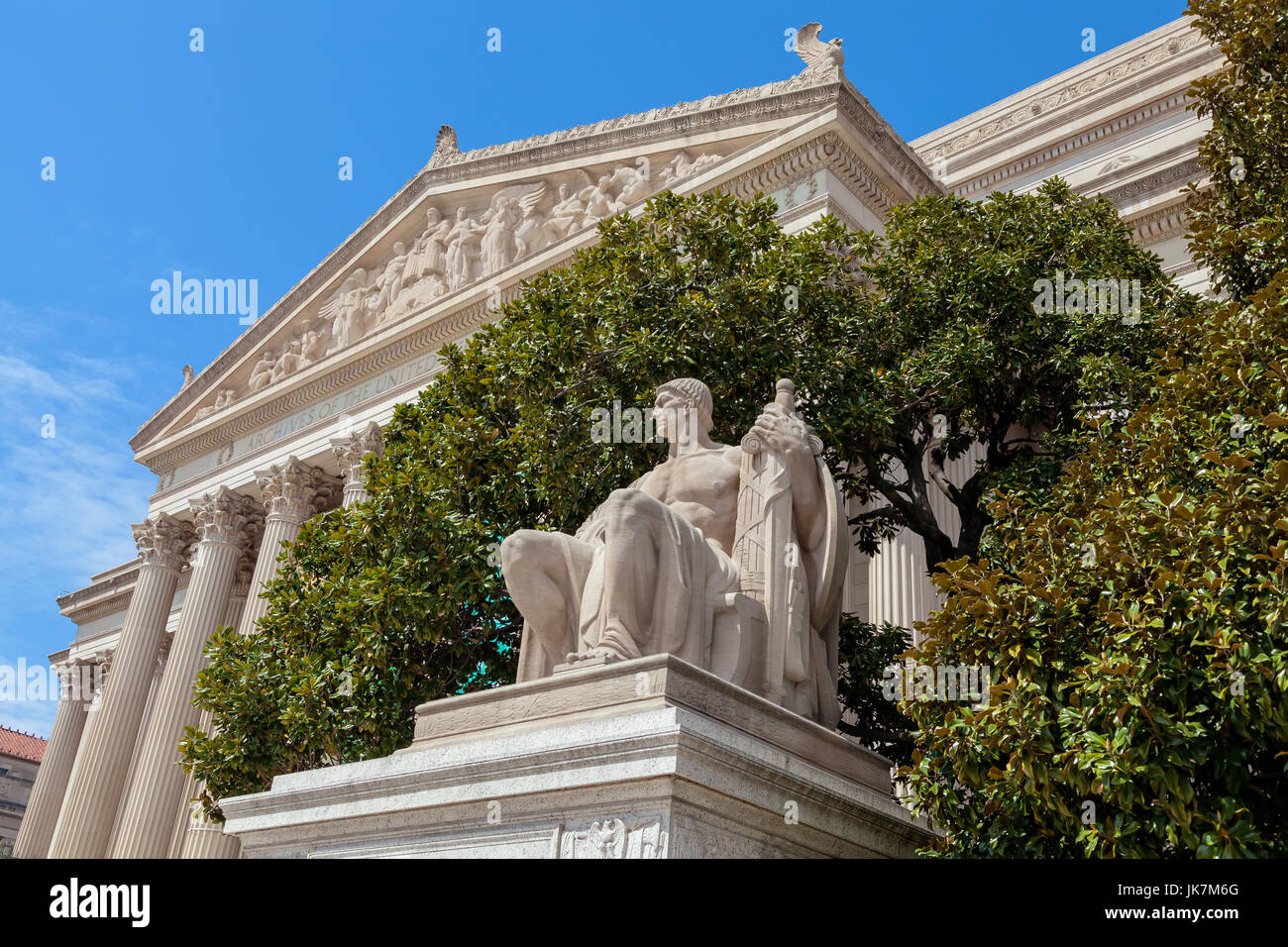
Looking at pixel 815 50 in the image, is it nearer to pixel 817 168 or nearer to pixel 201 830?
pixel 817 168

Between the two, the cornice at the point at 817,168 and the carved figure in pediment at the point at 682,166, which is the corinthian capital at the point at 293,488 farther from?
the cornice at the point at 817,168

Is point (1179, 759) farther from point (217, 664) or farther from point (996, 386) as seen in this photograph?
point (217, 664)

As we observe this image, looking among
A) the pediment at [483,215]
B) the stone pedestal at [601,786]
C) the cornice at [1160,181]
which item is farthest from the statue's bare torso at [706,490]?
the cornice at [1160,181]

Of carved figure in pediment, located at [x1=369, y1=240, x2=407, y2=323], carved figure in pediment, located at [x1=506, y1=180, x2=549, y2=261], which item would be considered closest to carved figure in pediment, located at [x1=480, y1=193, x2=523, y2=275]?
carved figure in pediment, located at [x1=506, y1=180, x2=549, y2=261]

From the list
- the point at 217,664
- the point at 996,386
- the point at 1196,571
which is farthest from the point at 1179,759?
the point at 217,664

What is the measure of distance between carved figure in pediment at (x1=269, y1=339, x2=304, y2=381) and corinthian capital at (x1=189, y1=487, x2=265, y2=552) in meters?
3.31

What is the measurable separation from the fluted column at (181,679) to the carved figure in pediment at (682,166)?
13749 mm

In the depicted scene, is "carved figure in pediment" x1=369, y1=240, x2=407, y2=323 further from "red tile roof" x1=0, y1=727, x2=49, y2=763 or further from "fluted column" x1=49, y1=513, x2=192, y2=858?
"red tile roof" x1=0, y1=727, x2=49, y2=763

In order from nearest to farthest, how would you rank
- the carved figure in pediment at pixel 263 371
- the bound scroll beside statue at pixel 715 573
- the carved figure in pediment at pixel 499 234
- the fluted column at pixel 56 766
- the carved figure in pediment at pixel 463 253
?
the bound scroll beside statue at pixel 715 573 < the carved figure in pediment at pixel 499 234 < the carved figure in pediment at pixel 463 253 < the carved figure in pediment at pixel 263 371 < the fluted column at pixel 56 766

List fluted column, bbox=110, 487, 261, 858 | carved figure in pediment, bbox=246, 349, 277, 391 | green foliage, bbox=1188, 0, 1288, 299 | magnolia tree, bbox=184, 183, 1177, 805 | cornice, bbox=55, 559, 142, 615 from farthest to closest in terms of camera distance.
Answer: cornice, bbox=55, 559, 142, 615
carved figure in pediment, bbox=246, 349, 277, 391
fluted column, bbox=110, 487, 261, 858
magnolia tree, bbox=184, 183, 1177, 805
green foliage, bbox=1188, 0, 1288, 299

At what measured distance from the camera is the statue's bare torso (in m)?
8.23

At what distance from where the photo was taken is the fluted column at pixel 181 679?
25703 millimetres

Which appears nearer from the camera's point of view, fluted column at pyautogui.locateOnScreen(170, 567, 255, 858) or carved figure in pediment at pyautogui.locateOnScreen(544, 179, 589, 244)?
fluted column at pyautogui.locateOnScreen(170, 567, 255, 858)

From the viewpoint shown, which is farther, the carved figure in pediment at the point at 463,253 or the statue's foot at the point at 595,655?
the carved figure in pediment at the point at 463,253
